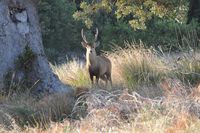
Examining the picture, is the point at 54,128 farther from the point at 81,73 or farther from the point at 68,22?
the point at 68,22

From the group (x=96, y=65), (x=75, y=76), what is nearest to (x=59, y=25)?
(x=75, y=76)

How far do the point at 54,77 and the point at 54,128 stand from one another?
4.47 metres

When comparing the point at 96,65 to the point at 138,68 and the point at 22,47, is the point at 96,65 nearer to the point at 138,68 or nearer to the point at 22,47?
the point at 138,68

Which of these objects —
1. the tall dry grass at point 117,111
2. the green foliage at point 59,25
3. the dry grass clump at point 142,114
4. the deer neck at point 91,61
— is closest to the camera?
the dry grass clump at point 142,114

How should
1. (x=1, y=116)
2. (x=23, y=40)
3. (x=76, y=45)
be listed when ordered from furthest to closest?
(x=76, y=45) → (x=23, y=40) → (x=1, y=116)

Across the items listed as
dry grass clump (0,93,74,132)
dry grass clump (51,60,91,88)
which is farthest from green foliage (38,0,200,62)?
dry grass clump (0,93,74,132)

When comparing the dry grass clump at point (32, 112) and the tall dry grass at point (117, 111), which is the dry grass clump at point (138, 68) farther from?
the dry grass clump at point (32, 112)

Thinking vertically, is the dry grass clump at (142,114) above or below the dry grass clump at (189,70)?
above

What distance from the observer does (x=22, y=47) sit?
1222 centimetres

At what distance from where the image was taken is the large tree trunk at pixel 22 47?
12.0m

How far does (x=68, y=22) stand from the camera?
28.1 meters

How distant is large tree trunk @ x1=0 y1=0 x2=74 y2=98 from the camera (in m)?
12.0

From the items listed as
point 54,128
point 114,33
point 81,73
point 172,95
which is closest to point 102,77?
point 81,73

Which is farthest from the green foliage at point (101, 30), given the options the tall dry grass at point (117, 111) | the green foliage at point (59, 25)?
the tall dry grass at point (117, 111)
